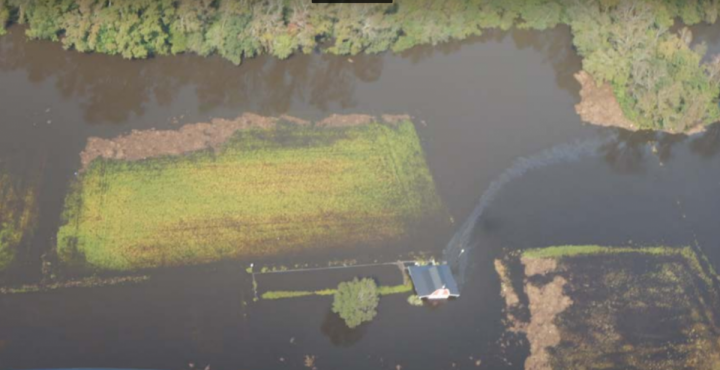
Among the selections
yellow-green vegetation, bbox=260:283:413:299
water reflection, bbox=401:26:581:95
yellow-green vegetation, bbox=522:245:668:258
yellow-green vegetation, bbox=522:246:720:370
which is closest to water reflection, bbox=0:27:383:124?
water reflection, bbox=401:26:581:95

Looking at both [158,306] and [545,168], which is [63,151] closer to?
[158,306]

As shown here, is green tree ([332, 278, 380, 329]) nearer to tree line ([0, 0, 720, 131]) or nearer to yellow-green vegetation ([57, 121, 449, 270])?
yellow-green vegetation ([57, 121, 449, 270])

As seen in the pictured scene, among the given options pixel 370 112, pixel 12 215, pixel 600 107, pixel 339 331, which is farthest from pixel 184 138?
pixel 600 107

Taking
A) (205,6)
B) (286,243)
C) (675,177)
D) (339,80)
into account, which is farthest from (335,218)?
(675,177)

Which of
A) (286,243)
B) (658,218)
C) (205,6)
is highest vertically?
(205,6)

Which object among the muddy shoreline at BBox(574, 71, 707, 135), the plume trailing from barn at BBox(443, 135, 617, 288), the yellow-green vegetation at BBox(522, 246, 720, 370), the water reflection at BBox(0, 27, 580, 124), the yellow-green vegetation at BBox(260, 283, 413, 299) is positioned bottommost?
the yellow-green vegetation at BBox(522, 246, 720, 370)

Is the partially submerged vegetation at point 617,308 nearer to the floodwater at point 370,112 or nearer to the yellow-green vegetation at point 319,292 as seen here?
the floodwater at point 370,112

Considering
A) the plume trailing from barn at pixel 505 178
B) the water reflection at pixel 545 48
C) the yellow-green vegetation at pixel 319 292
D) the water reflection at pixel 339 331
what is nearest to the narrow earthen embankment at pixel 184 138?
the plume trailing from barn at pixel 505 178
